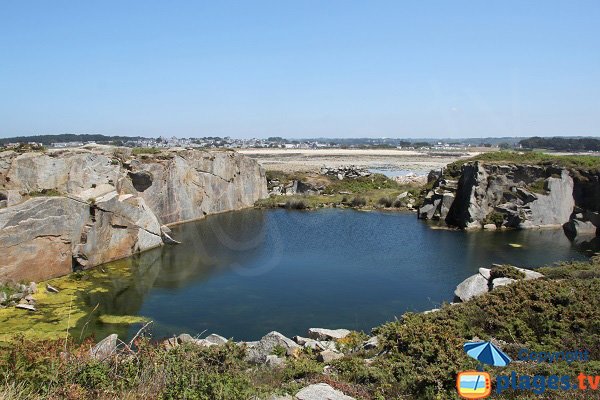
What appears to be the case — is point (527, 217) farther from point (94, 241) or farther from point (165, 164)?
point (94, 241)

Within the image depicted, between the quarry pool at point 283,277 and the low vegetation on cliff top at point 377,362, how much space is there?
7.00 metres

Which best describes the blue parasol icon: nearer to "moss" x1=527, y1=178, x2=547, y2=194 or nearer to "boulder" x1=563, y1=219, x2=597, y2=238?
"boulder" x1=563, y1=219, x2=597, y2=238

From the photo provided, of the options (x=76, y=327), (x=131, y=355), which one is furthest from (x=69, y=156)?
(x=131, y=355)

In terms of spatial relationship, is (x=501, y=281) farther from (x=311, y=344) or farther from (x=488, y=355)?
(x=488, y=355)

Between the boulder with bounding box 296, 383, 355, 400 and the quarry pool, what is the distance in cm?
1014

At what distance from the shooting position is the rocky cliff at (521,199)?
45906 mm

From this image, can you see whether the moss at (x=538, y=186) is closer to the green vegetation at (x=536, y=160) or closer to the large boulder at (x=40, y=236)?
the green vegetation at (x=536, y=160)

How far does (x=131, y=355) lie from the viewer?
32.5 feet

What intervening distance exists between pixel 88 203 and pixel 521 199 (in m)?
38.4

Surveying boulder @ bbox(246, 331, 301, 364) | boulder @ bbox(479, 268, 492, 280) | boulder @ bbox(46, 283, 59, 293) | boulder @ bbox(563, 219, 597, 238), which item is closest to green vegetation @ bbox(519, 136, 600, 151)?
boulder @ bbox(563, 219, 597, 238)

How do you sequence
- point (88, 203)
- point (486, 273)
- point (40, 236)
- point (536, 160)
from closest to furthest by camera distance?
point (486, 273) < point (40, 236) < point (88, 203) < point (536, 160)

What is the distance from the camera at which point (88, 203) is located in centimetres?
3075

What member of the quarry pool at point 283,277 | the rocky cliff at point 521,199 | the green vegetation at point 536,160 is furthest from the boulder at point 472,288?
the green vegetation at point 536,160

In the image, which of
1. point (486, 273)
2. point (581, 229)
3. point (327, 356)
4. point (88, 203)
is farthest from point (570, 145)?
point (327, 356)
